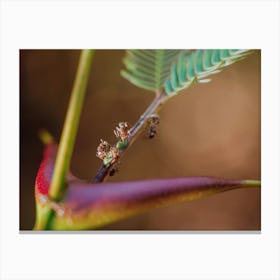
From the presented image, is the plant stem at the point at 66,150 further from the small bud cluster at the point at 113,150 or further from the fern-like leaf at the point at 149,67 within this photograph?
the fern-like leaf at the point at 149,67

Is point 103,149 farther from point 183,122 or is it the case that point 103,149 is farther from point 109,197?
point 109,197

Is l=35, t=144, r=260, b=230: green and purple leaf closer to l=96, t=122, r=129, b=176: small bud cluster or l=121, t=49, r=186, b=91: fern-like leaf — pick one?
l=96, t=122, r=129, b=176: small bud cluster

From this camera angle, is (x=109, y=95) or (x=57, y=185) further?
(x=109, y=95)
